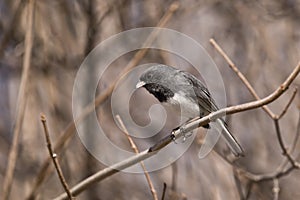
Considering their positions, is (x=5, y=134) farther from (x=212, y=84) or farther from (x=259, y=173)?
(x=259, y=173)

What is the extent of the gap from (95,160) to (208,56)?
2.34 feet

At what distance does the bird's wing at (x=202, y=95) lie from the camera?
2.03 meters

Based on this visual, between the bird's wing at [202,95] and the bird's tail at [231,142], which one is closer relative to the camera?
the bird's tail at [231,142]

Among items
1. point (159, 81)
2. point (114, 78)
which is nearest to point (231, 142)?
point (159, 81)

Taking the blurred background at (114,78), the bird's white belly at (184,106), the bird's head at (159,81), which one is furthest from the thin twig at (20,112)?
the blurred background at (114,78)

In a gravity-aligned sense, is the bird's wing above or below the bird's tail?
above

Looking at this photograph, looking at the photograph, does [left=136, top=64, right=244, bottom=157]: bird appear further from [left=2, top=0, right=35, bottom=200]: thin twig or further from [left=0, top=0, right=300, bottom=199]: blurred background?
[left=2, top=0, right=35, bottom=200]: thin twig

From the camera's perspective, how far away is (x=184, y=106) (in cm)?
200

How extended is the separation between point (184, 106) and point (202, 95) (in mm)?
87

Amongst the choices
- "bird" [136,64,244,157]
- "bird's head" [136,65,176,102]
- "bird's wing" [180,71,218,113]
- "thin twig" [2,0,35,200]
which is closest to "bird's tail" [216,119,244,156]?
"bird" [136,64,244,157]

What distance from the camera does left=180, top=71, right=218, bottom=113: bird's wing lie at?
2.03 meters

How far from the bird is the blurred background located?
0.30 meters

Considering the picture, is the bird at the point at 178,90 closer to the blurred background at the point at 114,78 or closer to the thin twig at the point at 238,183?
the thin twig at the point at 238,183

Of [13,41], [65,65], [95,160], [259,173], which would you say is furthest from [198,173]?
[13,41]
